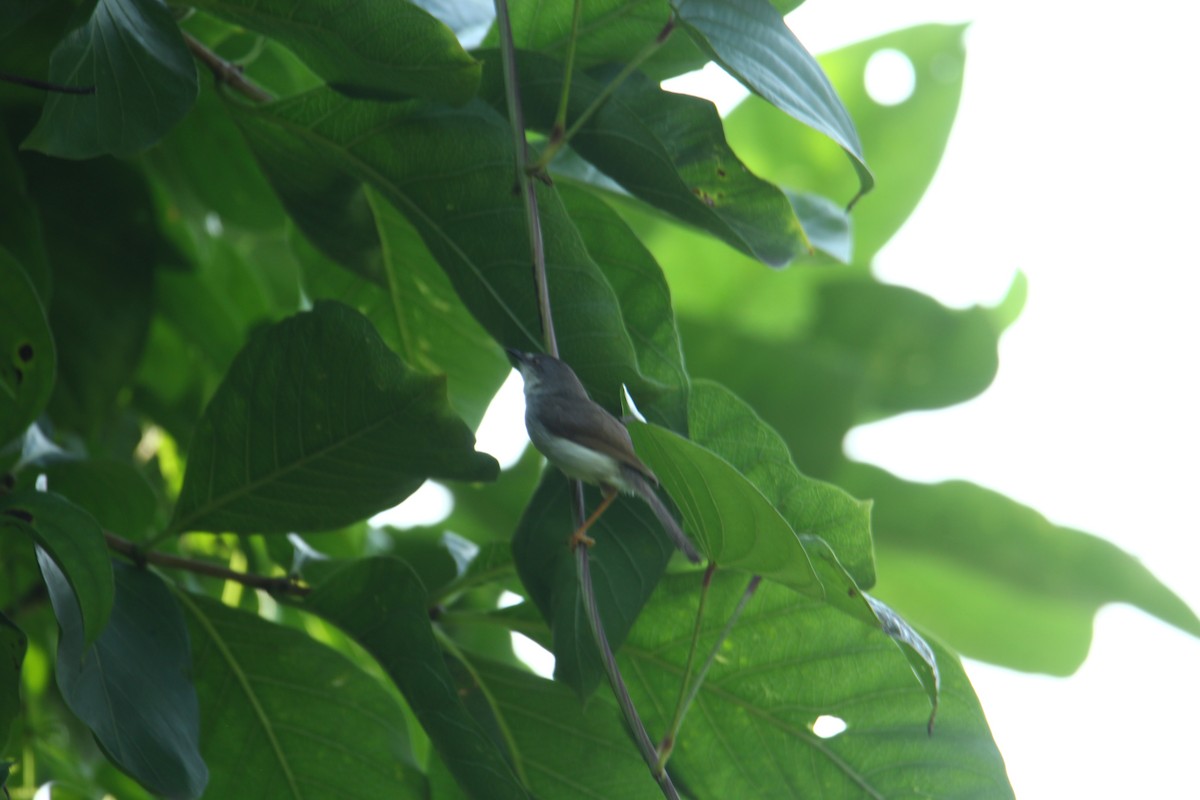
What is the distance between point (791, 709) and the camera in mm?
1588

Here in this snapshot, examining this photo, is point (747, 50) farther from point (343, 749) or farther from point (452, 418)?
point (343, 749)

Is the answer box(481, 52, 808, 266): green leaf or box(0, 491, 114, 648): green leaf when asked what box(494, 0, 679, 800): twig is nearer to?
box(481, 52, 808, 266): green leaf

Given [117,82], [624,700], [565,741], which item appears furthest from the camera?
[565,741]

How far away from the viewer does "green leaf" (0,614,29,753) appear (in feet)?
4.37

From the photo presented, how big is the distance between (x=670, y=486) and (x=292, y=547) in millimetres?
865

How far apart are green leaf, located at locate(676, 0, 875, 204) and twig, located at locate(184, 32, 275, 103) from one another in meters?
0.75

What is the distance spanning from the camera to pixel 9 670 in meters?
1.36

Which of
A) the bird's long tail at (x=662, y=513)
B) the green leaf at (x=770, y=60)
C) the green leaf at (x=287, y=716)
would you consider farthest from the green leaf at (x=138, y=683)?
the green leaf at (x=770, y=60)

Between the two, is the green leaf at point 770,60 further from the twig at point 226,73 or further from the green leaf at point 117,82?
the twig at point 226,73

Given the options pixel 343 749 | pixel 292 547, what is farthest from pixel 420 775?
pixel 292 547

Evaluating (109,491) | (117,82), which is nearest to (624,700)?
(117,82)

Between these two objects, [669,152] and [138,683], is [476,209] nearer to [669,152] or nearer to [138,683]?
[669,152]

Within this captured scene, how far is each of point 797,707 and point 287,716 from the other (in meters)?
0.72

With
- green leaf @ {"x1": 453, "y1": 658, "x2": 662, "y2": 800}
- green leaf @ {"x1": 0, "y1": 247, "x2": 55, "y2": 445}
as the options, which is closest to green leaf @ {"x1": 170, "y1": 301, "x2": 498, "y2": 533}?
green leaf @ {"x1": 0, "y1": 247, "x2": 55, "y2": 445}
